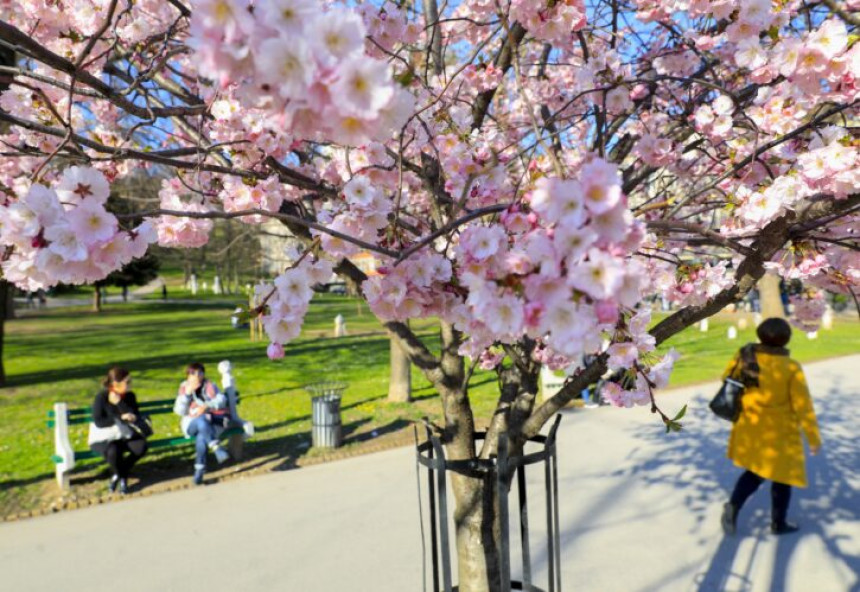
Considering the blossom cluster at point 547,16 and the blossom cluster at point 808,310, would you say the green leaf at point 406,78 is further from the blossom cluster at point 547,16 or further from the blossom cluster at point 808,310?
the blossom cluster at point 808,310

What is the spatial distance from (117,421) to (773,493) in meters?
5.85

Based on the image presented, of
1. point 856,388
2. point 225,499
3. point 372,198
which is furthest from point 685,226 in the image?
point 856,388

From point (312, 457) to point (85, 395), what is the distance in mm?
5828

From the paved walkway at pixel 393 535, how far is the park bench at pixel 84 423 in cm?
62

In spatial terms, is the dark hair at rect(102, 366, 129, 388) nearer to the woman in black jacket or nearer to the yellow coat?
the woman in black jacket

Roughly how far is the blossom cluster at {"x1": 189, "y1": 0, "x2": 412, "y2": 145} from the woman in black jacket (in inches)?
219

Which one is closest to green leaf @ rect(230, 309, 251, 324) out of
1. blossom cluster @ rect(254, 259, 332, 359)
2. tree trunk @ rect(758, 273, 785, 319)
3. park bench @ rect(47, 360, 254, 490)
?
blossom cluster @ rect(254, 259, 332, 359)

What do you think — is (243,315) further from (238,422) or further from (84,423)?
(84,423)

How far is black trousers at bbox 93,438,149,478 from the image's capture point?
18.0 ft

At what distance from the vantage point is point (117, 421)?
5637 mm

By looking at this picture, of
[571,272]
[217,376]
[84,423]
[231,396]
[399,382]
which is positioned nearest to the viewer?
[571,272]

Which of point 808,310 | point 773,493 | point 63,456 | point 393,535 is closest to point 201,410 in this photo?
point 63,456

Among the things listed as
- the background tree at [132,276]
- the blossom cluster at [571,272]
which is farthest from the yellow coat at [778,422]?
the background tree at [132,276]

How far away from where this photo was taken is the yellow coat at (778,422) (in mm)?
4203
